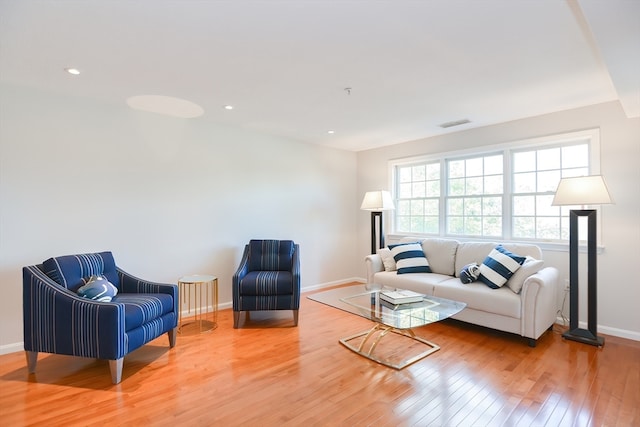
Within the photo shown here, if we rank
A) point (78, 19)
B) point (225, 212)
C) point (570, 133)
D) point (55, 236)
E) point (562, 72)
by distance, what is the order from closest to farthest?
point (78, 19) < point (562, 72) < point (55, 236) < point (570, 133) < point (225, 212)

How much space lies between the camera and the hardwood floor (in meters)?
1.95

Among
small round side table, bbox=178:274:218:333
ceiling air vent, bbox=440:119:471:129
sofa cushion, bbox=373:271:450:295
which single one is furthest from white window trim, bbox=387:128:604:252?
small round side table, bbox=178:274:218:333

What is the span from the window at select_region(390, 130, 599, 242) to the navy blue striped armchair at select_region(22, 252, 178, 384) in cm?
385

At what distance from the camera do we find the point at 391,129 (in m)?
4.41

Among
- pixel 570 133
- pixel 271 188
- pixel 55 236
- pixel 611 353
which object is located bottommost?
pixel 611 353

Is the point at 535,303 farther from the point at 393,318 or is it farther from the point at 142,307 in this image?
the point at 142,307

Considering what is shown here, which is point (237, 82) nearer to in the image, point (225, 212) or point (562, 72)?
point (225, 212)

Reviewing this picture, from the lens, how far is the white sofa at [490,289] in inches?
116

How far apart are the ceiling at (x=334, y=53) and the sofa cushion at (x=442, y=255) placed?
64.9 inches

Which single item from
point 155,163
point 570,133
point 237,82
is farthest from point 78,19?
point 570,133

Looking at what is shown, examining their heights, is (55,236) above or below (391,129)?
below

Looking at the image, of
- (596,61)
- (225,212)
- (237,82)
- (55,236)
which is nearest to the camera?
(596,61)

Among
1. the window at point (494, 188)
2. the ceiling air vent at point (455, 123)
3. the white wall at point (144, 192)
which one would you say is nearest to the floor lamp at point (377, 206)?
the window at point (494, 188)

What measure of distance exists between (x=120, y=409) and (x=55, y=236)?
76.6 inches
